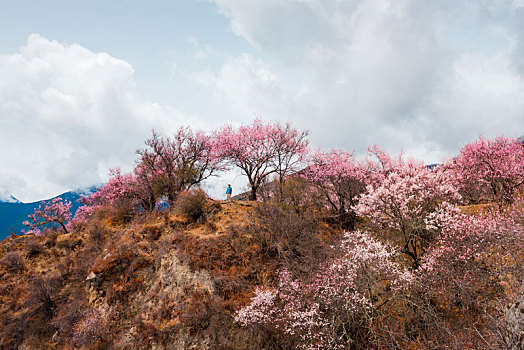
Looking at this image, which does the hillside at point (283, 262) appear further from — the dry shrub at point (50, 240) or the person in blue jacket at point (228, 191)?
the person in blue jacket at point (228, 191)

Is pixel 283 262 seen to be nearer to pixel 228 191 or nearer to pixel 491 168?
pixel 228 191

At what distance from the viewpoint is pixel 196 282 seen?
1272 centimetres

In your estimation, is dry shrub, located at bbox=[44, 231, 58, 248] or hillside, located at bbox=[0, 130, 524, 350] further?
dry shrub, located at bbox=[44, 231, 58, 248]

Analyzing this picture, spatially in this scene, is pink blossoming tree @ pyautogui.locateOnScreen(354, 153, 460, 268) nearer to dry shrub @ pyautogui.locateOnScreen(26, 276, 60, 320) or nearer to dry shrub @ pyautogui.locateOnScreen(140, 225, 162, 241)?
dry shrub @ pyautogui.locateOnScreen(140, 225, 162, 241)

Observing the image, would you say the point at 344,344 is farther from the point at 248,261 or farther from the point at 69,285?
the point at 69,285

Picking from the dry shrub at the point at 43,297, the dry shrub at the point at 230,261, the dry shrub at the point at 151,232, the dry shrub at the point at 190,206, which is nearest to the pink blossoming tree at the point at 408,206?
the dry shrub at the point at 230,261

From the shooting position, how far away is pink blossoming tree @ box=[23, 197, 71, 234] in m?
24.9

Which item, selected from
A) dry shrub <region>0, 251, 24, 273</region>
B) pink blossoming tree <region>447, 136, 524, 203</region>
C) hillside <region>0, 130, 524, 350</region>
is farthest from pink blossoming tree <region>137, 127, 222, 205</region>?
pink blossoming tree <region>447, 136, 524, 203</region>

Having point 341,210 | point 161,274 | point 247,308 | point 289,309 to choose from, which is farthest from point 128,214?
point 341,210

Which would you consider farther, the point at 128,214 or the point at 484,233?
the point at 128,214

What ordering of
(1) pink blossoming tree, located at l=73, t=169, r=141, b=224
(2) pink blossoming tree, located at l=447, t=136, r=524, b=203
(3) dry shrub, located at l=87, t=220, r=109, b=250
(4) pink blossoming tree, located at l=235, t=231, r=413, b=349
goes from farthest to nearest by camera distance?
(1) pink blossoming tree, located at l=73, t=169, r=141, b=224, (3) dry shrub, located at l=87, t=220, r=109, b=250, (2) pink blossoming tree, located at l=447, t=136, r=524, b=203, (4) pink blossoming tree, located at l=235, t=231, r=413, b=349

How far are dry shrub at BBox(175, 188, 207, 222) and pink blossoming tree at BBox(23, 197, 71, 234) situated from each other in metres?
15.6

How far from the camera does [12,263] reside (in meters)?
17.1

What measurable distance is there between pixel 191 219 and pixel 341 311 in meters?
11.2
